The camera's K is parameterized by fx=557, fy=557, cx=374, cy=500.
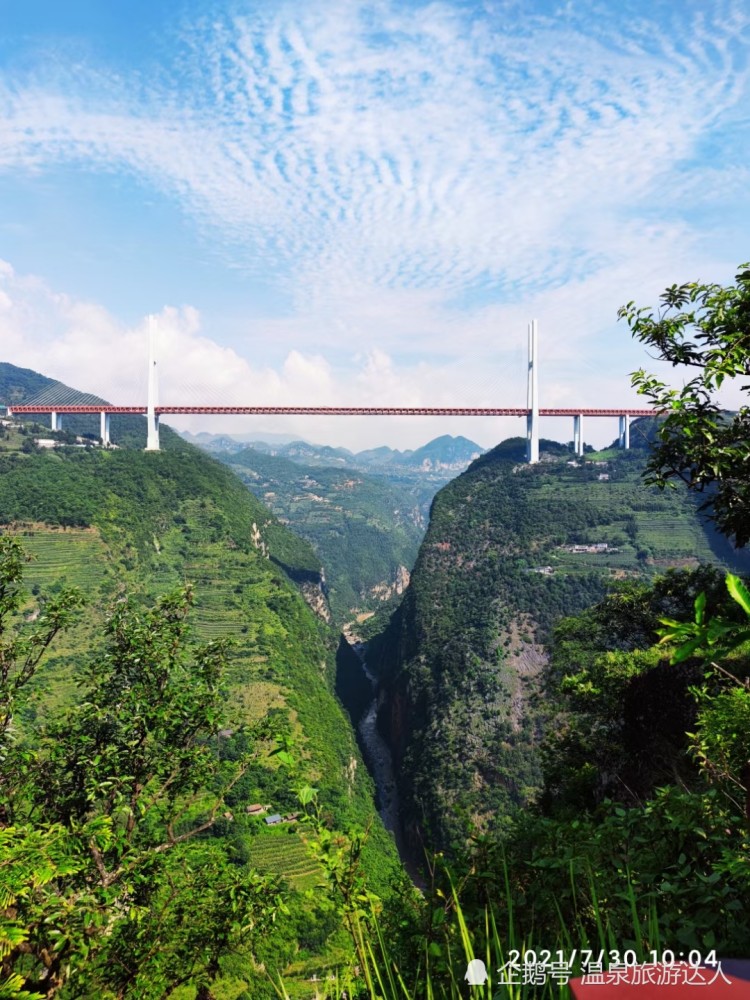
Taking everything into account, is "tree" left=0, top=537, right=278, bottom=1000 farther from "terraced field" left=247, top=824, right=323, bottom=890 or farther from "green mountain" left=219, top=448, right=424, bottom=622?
"green mountain" left=219, top=448, right=424, bottom=622

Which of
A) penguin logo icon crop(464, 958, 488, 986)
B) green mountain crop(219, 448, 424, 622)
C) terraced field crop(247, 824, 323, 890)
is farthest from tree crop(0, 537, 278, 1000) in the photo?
green mountain crop(219, 448, 424, 622)

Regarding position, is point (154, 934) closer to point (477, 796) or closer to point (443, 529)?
point (477, 796)

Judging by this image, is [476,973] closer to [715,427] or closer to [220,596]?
[715,427]

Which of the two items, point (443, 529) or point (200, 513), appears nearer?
point (200, 513)

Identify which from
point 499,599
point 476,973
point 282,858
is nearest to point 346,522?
point 499,599

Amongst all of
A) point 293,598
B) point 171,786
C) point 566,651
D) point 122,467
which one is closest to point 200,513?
point 122,467

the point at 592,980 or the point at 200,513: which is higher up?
the point at 592,980

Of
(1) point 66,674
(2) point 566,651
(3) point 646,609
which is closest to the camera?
(3) point 646,609
